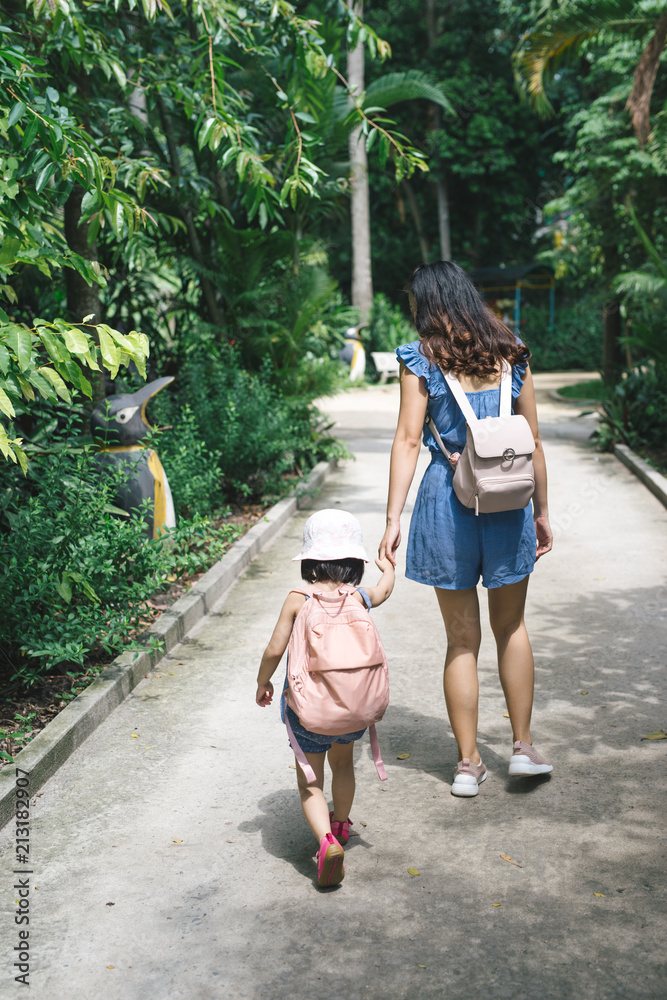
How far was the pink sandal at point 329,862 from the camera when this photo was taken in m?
2.92

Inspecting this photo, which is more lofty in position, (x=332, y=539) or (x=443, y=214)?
(x=443, y=214)

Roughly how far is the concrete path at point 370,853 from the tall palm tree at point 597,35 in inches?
325

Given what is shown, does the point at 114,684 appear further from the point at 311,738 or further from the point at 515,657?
the point at 515,657

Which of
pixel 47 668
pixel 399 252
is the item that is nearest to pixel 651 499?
pixel 47 668

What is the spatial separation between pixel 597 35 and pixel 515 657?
11309mm

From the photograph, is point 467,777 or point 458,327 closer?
point 458,327

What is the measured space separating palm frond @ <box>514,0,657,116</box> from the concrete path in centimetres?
954

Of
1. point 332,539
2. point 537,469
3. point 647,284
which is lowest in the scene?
point 332,539

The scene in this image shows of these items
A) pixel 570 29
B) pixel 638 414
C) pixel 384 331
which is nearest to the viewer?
pixel 638 414

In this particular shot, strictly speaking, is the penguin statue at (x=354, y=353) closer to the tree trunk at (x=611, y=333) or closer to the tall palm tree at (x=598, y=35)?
the tree trunk at (x=611, y=333)

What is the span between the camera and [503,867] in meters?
3.15

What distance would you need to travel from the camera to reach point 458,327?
11.5 ft

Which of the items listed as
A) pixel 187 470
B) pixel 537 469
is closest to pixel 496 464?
pixel 537 469

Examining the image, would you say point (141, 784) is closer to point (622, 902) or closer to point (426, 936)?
point (426, 936)
